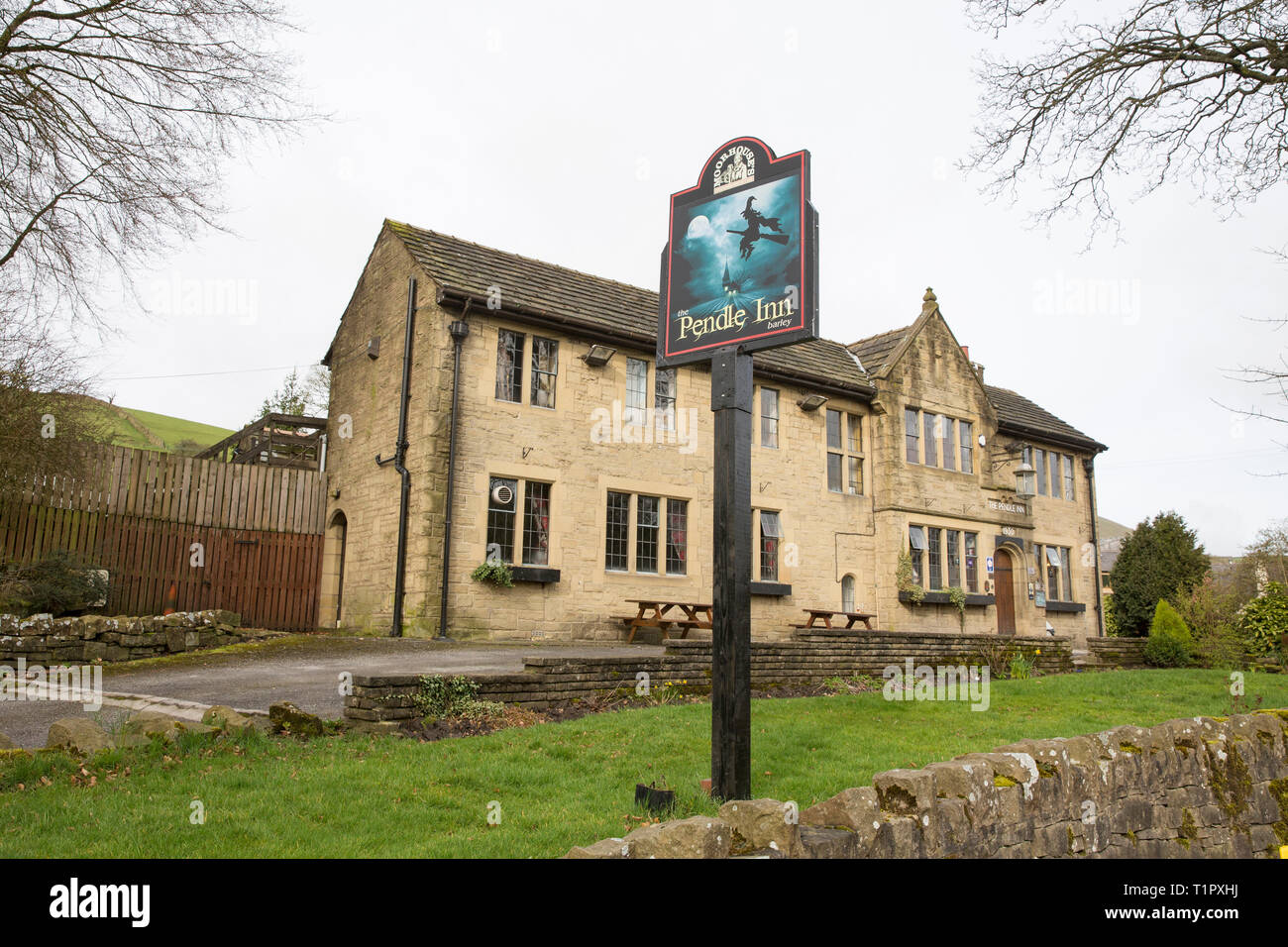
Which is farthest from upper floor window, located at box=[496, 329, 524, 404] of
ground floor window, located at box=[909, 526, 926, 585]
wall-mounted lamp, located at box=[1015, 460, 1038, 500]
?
wall-mounted lamp, located at box=[1015, 460, 1038, 500]

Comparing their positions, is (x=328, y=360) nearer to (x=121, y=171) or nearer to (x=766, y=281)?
(x=121, y=171)

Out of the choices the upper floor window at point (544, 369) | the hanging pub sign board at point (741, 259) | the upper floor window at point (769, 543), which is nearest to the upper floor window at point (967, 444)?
the upper floor window at point (769, 543)

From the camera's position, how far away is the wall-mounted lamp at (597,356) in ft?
63.6

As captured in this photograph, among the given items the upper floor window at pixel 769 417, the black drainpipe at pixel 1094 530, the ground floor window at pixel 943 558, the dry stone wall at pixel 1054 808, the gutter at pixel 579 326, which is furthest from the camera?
the black drainpipe at pixel 1094 530

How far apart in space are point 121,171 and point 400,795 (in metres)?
9.62

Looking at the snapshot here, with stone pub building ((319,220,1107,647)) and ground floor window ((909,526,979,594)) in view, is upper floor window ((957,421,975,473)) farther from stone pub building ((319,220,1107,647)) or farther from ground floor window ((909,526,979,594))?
ground floor window ((909,526,979,594))

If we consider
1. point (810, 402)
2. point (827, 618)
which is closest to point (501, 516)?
point (827, 618)

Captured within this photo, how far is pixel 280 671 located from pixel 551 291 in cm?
1083

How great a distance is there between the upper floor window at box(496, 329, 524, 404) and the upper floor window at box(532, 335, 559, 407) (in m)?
0.30

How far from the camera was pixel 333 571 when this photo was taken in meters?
20.0

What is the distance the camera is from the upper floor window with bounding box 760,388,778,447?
22484mm

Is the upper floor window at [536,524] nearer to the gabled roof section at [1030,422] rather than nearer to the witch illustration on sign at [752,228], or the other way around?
the witch illustration on sign at [752,228]

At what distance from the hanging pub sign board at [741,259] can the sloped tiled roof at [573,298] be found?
36.8ft

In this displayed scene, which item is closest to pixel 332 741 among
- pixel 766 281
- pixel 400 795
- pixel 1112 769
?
pixel 400 795
